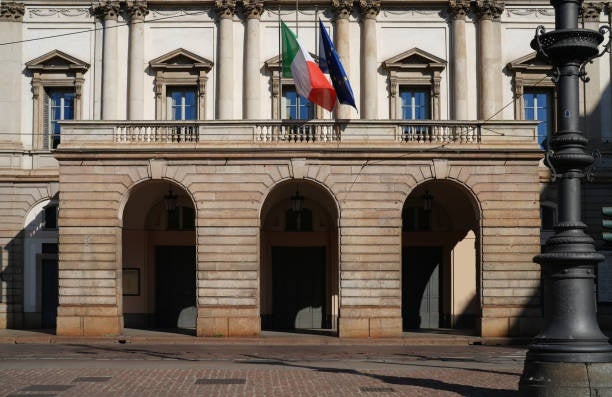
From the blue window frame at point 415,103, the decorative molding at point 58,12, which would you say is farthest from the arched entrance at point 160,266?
the blue window frame at point 415,103

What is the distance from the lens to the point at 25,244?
35.1 m

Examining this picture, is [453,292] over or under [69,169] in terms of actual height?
under

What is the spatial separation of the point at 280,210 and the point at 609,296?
1224 centimetres

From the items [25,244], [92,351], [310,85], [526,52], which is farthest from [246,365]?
[526,52]

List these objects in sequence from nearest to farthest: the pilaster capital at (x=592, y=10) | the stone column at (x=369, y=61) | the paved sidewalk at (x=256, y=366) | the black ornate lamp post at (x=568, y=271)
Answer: the black ornate lamp post at (x=568, y=271), the paved sidewalk at (x=256, y=366), the stone column at (x=369, y=61), the pilaster capital at (x=592, y=10)

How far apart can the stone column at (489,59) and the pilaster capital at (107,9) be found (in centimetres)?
1319

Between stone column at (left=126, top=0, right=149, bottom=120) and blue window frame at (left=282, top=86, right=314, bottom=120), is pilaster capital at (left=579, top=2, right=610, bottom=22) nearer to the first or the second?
blue window frame at (left=282, top=86, right=314, bottom=120)

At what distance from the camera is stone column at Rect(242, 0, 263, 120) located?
114ft

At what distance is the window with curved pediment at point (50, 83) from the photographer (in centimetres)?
3500

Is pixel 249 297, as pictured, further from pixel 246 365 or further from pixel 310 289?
pixel 246 365

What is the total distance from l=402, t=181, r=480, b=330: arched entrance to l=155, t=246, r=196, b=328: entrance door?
25.2 ft

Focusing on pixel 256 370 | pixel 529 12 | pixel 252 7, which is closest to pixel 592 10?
pixel 529 12

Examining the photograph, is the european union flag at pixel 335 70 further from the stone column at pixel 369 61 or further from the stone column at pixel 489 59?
the stone column at pixel 489 59

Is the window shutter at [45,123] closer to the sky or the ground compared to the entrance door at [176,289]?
closer to the sky
